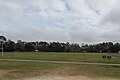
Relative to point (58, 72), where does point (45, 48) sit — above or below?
above

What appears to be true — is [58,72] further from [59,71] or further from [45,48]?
[45,48]

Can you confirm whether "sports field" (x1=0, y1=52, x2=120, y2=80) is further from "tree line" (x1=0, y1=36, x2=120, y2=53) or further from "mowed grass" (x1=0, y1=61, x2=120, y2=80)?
"tree line" (x1=0, y1=36, x2=120, y2=53)

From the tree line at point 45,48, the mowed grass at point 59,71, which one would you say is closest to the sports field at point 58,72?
the mowed grass at point 59,71

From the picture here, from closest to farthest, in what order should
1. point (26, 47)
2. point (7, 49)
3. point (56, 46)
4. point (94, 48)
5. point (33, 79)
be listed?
point (33, 79), point (7, 49), point (26, 47), point (56, 46), point (94, 48)

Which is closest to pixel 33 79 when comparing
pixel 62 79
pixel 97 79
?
pixel 62 79

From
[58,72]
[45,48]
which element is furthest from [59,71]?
[45,48]

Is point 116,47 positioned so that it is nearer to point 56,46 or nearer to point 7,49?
point 56,46

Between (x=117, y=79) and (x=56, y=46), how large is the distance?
14612 centimetres

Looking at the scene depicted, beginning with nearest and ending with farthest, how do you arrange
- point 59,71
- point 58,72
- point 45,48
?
point 58,72 → point 59,71 → point 45,48

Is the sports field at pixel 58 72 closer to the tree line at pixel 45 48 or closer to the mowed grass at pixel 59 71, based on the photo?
the mowed grass at pixel 59 71

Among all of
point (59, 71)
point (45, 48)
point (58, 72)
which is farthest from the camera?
point (45, 48)

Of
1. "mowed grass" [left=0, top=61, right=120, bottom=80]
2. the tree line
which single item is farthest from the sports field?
the tree line

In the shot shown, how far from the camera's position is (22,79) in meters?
16.6

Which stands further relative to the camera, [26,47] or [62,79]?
[26,47]
